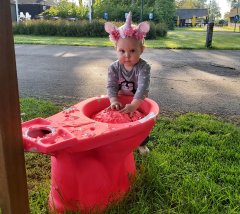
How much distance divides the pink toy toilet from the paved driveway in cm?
190

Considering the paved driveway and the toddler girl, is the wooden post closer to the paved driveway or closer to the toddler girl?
the toddler girl

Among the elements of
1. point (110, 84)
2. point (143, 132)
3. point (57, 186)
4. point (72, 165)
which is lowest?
point (57, 186)

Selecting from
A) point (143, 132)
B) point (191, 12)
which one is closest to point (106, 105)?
point (143, 132)

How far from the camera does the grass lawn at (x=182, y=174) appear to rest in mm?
1796

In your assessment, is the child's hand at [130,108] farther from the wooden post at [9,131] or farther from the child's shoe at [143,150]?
the wooden post at [9,131]

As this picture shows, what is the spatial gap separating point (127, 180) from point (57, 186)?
435 mm

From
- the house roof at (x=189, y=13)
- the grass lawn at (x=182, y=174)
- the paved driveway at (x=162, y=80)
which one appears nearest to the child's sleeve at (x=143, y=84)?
the grass lawn at (x=182, y=174)

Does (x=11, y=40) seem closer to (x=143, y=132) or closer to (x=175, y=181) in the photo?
(x=143, y=132)

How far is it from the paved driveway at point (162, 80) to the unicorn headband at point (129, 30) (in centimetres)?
169

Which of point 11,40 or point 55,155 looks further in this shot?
point 55,155

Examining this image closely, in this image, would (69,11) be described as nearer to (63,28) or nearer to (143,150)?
(63,28)

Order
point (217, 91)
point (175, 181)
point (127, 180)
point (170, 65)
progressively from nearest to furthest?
point (127, 180)
point (175, 181)
point (217, 91)
point (170, 65)

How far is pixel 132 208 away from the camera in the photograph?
5.78ft

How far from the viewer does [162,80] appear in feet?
16.9
